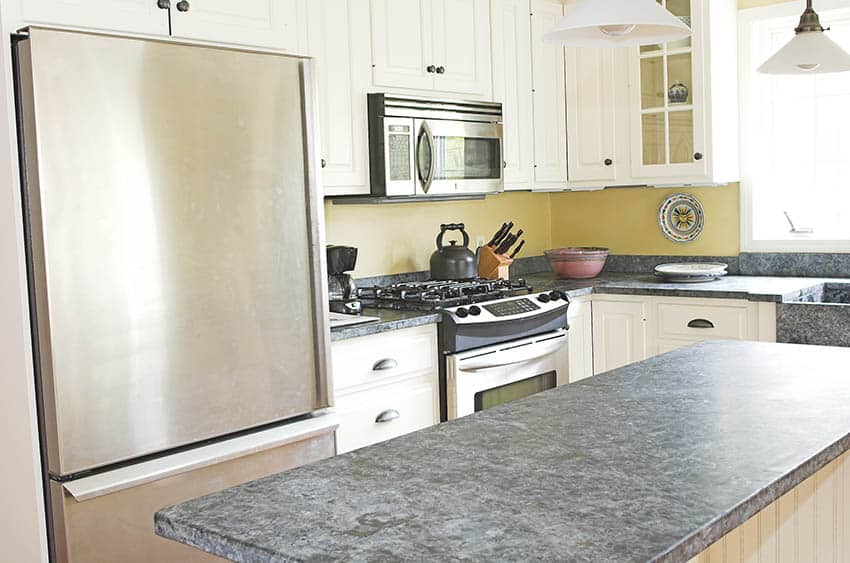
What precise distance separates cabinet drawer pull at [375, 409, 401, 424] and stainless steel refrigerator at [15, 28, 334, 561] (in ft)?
1.47

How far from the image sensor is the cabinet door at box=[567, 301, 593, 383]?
4.35 metres

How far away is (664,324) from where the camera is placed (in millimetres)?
4254

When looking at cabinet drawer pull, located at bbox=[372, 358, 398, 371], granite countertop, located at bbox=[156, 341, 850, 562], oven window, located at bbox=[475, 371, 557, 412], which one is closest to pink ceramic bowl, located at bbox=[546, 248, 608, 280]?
oven window, located at bbox=[475, 371, 557, 412]

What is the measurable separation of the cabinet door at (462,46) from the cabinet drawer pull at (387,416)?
1426 mm

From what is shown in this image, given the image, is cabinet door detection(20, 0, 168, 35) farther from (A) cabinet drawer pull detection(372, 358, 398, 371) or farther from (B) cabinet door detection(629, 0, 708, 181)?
(B) cabinet door detection(629, 0, 708, 181)

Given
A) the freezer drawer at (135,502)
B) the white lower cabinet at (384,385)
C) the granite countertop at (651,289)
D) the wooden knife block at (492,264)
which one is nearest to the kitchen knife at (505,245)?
the wooden knife block at (492,264)

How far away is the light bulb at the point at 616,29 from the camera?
2215 millimetres

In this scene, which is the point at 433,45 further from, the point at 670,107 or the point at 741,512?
the point at 741,512

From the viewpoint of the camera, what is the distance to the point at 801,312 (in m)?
3.81

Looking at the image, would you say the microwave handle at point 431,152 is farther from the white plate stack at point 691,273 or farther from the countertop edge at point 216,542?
the countertop edge at point 216,542

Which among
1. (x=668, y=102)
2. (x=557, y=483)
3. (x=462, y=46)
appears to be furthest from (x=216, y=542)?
(x=668, y=102)

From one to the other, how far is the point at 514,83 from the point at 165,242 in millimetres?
2362

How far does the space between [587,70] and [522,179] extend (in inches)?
27.6

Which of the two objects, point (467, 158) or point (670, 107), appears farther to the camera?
point (670, 107)
